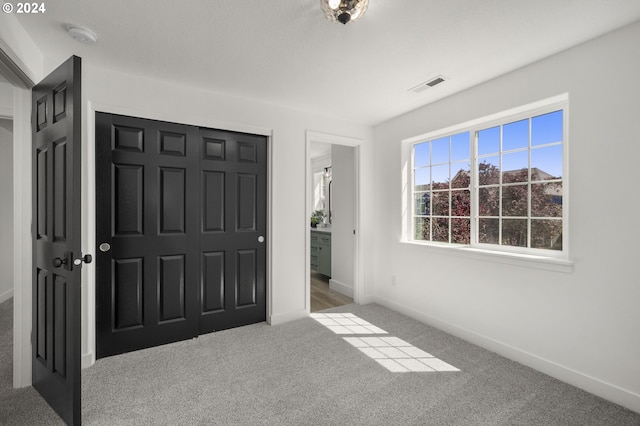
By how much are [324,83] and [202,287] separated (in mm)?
2306

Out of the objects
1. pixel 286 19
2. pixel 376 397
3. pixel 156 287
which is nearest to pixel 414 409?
pixel 376 397

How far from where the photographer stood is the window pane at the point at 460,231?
314 cm

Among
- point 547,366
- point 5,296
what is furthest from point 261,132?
point 5,296

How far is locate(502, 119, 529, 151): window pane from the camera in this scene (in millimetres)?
2631

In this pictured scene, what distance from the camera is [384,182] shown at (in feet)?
12.8

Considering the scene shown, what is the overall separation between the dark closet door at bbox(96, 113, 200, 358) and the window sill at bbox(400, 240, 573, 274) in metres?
2.58

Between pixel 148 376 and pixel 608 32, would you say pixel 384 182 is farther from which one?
pixel 148 376

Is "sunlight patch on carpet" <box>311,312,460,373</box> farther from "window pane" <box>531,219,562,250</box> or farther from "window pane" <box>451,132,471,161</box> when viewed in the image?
"window pane" <box>451,132,471,161</box>

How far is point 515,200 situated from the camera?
106 inches

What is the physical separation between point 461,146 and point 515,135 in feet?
1.80

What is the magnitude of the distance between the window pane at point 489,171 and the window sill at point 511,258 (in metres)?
0.68

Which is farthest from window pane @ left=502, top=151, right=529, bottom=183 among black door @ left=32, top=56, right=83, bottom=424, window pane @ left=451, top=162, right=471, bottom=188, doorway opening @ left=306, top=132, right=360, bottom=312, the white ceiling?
black door @ left=32, top=56, right=83, bottom=424

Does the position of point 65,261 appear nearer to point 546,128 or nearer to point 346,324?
point 346,324

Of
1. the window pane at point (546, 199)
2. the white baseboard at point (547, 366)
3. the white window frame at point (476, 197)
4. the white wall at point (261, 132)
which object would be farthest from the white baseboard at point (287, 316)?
the window pane at point (546, 199)
